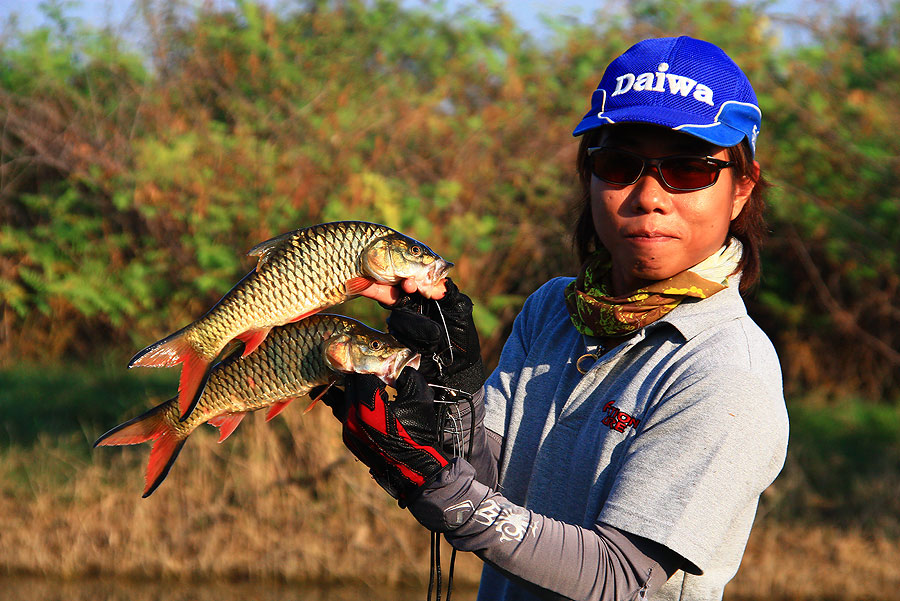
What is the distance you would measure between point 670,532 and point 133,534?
15.8ft

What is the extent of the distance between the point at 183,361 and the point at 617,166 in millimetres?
1011

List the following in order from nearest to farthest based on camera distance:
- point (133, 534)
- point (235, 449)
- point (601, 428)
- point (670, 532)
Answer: point (670, 532) < point (601, 428) < point (133, 534) < point (235, 449)

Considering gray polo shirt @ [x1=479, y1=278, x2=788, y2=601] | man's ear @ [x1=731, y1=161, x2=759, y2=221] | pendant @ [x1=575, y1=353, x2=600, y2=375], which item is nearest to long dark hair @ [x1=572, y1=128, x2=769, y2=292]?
man's ear @ [x1=731, y1=161, x2=759, y2=221]

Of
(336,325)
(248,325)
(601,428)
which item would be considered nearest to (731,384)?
(601,428)

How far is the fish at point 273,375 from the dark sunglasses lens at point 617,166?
549 millimetres

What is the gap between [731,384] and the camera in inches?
66.0

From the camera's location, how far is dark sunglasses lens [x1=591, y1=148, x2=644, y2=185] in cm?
190

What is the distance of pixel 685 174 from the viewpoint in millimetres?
1871

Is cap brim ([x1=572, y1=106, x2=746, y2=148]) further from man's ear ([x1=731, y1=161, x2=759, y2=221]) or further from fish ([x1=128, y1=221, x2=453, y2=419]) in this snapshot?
fish ([x1=128, y1=221, x2=453, y2=419])

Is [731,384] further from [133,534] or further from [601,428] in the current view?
[133,534]

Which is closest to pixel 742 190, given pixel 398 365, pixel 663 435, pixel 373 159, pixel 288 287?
pixel 663 435

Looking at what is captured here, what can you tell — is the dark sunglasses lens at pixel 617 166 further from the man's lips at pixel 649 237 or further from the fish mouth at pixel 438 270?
the fish mouth at pixel 438 270

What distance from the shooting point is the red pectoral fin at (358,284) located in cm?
198

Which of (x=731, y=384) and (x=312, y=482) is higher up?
(x=731, y=384)
